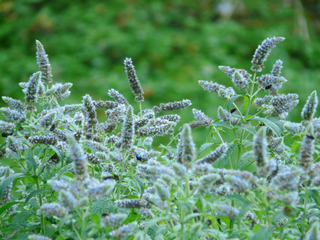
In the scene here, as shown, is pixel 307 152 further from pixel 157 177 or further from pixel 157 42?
pixel 157 42

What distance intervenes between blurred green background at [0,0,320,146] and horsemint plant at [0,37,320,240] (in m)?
4.34

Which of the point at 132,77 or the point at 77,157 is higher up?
the point at 132,77

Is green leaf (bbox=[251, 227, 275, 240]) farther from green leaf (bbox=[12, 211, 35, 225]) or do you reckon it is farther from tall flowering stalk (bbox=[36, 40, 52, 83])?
tall flowering stalk (bbox=[36, 40, 52, 83])

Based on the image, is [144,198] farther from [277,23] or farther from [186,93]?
[277,23]

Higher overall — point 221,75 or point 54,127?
point 221,75

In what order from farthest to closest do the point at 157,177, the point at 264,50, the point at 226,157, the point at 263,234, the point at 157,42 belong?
the point at 157,42
the point at 264,50
the point at 226,157
the point at 157,177
the point at 263,234

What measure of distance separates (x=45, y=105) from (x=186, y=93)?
5029mm

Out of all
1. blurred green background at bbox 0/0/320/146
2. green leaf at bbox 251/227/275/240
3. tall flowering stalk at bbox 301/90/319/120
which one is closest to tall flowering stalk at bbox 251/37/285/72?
tall flowering stalk at bbox 301/90/319/120

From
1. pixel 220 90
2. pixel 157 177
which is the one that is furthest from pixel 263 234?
pixel 220 90

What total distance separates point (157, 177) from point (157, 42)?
7.00m

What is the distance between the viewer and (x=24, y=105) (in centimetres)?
223

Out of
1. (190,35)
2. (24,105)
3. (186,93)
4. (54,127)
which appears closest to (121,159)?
(54,127)

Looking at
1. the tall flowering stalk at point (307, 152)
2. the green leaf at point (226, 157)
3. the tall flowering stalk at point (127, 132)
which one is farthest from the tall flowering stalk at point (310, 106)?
the tall flowering stalk at point (127, 132)

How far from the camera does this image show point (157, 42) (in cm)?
868
